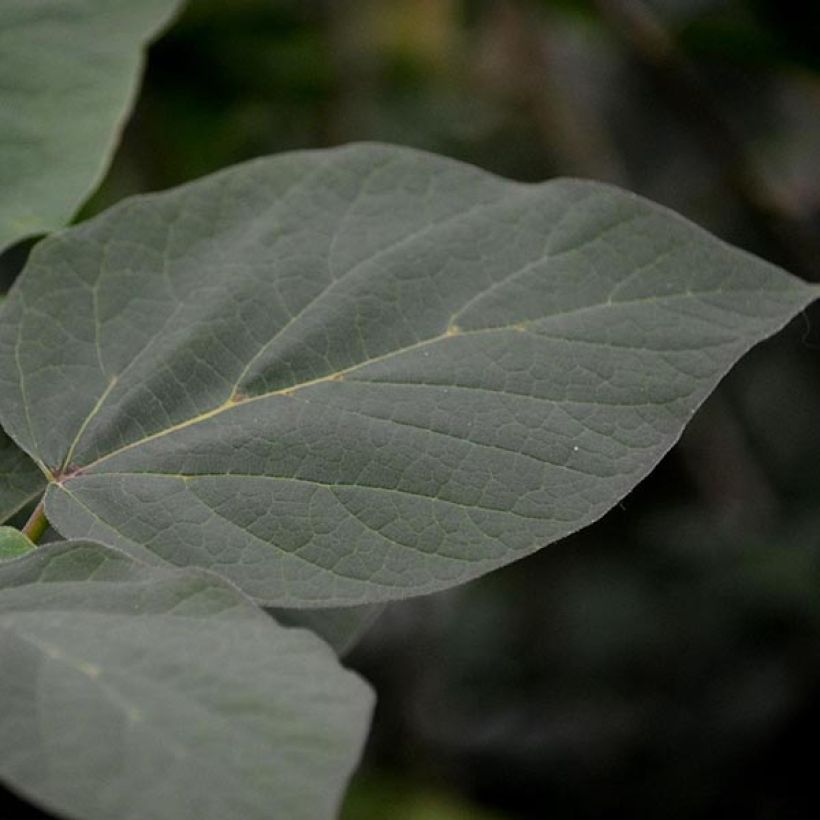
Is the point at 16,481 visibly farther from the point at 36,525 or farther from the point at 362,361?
the point at 362,361

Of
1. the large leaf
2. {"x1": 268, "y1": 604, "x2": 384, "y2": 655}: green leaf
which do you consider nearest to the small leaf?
the large leaf

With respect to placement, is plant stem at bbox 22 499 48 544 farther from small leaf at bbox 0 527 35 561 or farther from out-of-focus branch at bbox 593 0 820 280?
out-of-focus branch at bbox 593 0 820 280

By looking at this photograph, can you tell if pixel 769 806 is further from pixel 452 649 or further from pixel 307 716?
pixel 307 716

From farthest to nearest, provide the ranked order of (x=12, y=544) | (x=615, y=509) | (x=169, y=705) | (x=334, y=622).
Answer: (x=615, y=509)
(x=334, y=622)
(x=12, y=544)
(x=169, y=705)

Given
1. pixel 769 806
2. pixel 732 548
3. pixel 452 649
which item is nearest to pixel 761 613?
pixel 732 548

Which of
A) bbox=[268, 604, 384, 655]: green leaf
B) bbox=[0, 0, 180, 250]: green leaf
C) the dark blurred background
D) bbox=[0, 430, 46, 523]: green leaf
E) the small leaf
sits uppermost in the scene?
bbox=[0, 0, 180, 250]: green leaf

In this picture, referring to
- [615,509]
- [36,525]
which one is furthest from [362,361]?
[615,509]

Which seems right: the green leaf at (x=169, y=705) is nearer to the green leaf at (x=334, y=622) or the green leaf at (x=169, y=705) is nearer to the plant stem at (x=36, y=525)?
the plant stem at (x=36, y=525)
